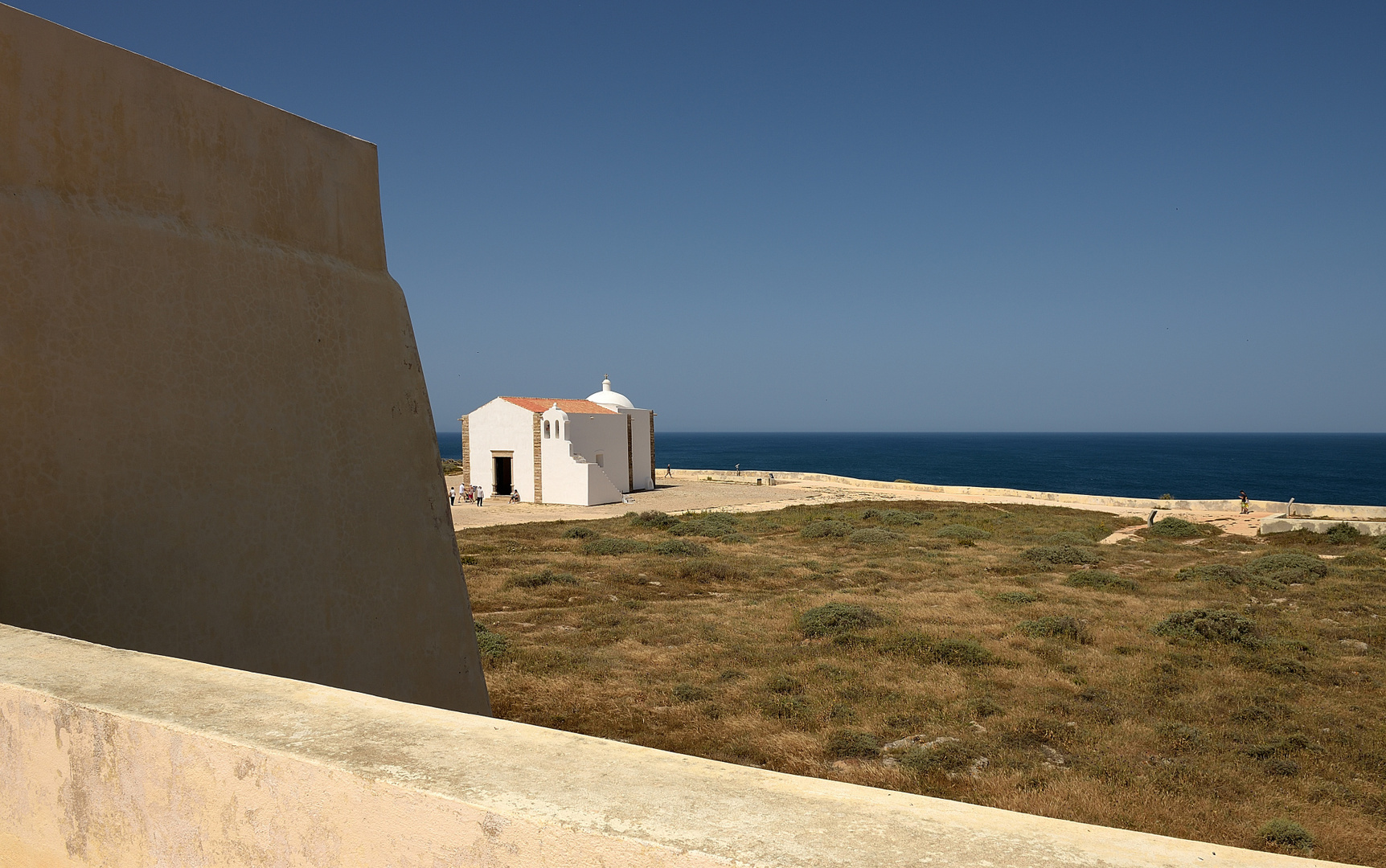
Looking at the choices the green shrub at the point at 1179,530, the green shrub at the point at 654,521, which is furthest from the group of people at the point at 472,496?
the green shrub at the point at 1179,530

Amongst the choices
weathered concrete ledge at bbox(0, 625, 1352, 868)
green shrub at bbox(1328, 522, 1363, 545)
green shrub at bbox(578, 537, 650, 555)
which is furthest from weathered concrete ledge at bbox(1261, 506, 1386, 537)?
weathered concrete ledge at bbox(0, 625, 1352, 868)

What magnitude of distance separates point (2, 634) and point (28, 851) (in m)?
0.78

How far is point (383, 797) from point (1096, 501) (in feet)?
124

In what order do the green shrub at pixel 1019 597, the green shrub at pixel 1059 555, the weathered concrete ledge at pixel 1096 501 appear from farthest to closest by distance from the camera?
the weathered concrete ledge at pixel 1096 501 → the green shrub at pixel 1059 555 → the green shrub at pixel 1019 597

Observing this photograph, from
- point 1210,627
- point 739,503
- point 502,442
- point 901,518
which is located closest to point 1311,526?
point 901,518

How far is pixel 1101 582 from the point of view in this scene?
15766 millimetres

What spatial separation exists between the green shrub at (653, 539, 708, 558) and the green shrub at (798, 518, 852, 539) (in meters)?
4.02

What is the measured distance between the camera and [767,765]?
713 centimetres

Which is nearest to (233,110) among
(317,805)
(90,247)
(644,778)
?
(90,247)

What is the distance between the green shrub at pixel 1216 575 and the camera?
52.4 ft

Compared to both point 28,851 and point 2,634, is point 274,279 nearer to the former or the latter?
point 2,634

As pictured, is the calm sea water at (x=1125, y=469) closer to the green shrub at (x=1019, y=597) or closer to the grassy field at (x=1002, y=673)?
the grassy field at (x=1002, y=673)

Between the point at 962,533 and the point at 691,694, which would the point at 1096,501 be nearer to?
the point at 962,533

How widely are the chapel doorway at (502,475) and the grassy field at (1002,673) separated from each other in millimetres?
14270
